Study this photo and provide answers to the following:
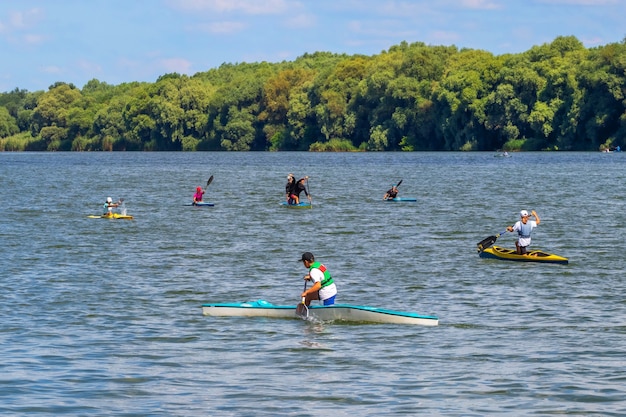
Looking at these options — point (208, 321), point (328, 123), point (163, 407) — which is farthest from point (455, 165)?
point (163, 407)

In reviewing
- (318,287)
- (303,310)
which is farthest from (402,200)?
(303,310)

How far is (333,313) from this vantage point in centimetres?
2567

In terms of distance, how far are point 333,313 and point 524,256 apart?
41.4ft

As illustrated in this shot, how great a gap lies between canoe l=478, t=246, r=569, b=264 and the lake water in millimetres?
251

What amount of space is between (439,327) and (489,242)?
13.7 m

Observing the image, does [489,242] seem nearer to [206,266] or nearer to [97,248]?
[206,266]

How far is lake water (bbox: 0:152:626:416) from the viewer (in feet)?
62.9

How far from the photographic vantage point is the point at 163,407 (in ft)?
60.6

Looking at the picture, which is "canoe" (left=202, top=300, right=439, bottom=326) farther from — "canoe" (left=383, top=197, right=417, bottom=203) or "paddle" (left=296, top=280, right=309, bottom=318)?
"canoe" (left=383, top=197, right=417, bottom=203)

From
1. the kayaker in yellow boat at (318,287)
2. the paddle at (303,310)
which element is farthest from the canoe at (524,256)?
the paddle at (303,310)

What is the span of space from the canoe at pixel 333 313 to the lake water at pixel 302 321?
228 mm

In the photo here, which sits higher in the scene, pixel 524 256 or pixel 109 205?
pixel 109 205

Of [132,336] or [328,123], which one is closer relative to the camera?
[132,336]

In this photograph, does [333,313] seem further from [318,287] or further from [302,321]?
[302,321]
